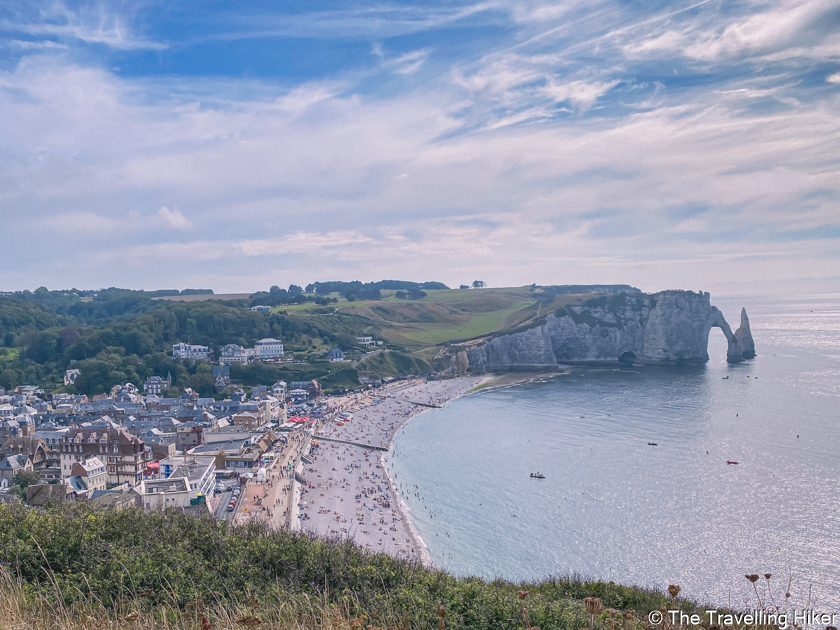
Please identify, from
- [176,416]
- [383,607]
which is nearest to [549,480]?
[383,607]

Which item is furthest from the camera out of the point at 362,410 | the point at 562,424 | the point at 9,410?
the point at 362,410

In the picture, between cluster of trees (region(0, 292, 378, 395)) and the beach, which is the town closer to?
the beach

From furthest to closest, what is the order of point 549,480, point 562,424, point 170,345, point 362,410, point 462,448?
point 170,345
point 362,410
point 562,424
point 462,448
point 549,480

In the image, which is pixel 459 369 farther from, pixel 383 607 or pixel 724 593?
pixel 383 607

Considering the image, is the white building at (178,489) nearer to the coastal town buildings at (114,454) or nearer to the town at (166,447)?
the town at (166,447)

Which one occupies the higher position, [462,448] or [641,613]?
[641,613]

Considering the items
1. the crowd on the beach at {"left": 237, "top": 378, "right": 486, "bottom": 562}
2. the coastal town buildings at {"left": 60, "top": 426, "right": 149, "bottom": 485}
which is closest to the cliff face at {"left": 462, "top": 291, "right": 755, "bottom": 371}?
the crowd on the beach at {"left": 237, "top": 378, "right": 486, "bottom": 562}

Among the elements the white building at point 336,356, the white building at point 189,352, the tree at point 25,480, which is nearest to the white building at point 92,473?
the tree at point 25,480
